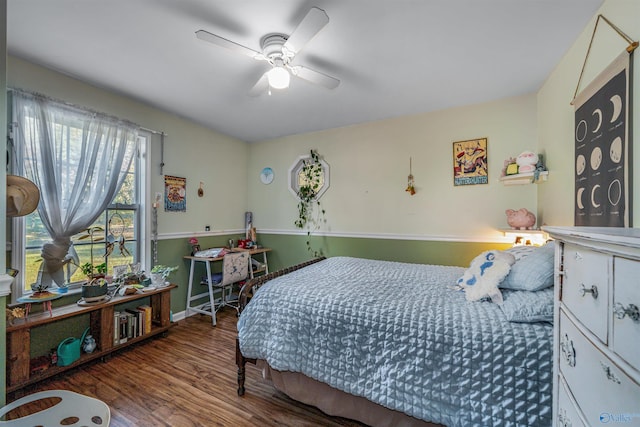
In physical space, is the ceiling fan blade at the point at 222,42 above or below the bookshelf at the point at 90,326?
above

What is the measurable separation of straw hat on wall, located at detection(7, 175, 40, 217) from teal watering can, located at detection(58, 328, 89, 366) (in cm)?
128

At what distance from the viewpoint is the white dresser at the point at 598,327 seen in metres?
0.49

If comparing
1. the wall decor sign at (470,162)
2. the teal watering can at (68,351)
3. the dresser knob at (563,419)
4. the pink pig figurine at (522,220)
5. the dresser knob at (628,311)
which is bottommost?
the teal watering can at (68,351)

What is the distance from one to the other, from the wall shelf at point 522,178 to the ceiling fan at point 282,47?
186 cm

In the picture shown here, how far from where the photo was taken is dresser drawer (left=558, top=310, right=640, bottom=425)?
1.67 ft

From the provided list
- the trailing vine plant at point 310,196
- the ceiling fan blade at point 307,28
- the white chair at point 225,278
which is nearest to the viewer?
the ceiling fan blade at point 307,28

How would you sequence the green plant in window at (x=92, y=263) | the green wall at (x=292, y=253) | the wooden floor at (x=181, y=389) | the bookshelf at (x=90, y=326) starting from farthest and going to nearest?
1. the green plant in window at (x=92, y=263)
2. the green wall at (x=292, y=253)
3. the bookshelf at (x=90, y=326)
4. the wooden floor at (x=181, y=389)

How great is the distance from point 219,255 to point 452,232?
2767mm

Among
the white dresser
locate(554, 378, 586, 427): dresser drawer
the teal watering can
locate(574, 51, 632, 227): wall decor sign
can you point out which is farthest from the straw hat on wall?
locate(574, 51, 632, 227): wall decor sign

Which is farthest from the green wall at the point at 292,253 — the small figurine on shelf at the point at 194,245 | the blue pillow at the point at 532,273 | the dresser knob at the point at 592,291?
the dresser knob at the point at 592,291

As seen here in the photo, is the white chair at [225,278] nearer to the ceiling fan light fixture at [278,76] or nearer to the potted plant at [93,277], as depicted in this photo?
the potted plant at [93,277]

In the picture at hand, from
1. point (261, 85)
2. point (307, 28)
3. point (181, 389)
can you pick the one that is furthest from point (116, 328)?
point (307, 28)

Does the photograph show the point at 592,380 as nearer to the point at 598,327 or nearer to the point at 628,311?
the point at 598,327

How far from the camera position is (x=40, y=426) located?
1.01 metres
